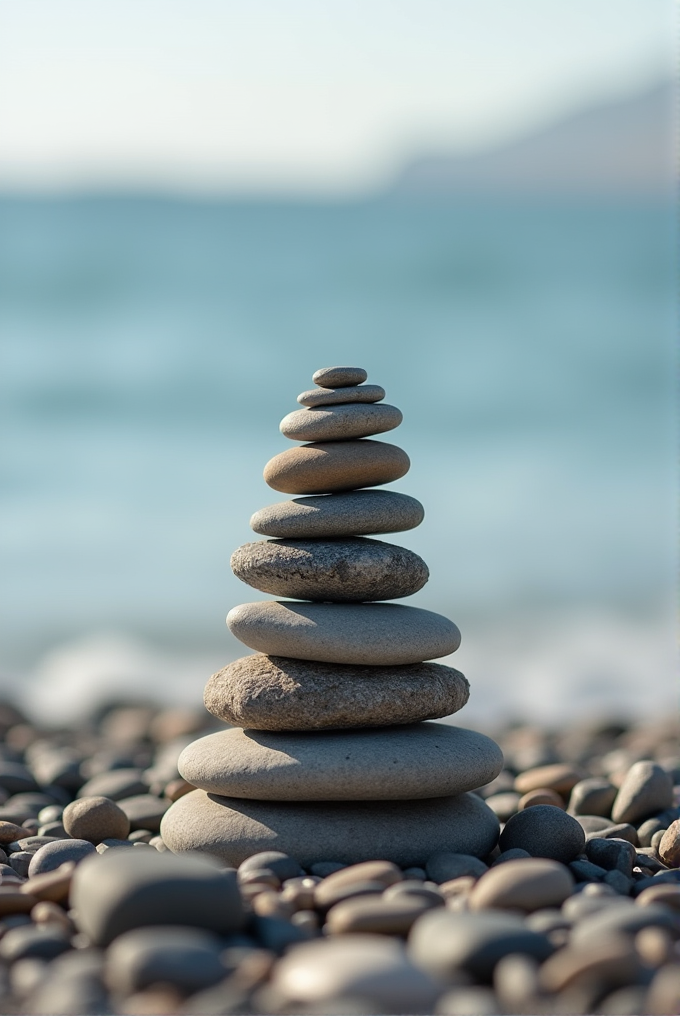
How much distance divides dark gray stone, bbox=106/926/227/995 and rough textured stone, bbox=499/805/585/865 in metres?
2.14

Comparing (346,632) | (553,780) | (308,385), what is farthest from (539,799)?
(308,385)

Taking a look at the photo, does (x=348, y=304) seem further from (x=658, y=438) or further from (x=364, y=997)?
(x=364, y=997)

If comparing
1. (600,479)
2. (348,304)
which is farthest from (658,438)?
(348,304)

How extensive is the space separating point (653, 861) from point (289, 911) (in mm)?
1972

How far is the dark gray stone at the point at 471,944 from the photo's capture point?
3.14 m

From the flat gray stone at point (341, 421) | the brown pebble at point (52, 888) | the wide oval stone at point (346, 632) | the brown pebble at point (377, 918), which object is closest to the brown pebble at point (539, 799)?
the wide oval stone at point (346, 632)

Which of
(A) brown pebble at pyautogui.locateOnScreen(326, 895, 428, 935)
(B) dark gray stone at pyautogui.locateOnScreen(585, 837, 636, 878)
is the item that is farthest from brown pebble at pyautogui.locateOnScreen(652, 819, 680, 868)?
(A) brown pebble at pyautogui.locateOnScreen(326, 895, 428, 935)

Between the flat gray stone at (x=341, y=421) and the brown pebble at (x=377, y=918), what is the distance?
2170mm

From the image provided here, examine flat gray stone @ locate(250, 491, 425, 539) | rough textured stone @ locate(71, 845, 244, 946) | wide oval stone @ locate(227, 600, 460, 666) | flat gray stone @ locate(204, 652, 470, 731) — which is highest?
flat gray stone @ locate(250, 491, 425, 539)

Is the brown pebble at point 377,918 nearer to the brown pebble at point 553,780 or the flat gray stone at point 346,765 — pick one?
the flat gray stone at point 346,765

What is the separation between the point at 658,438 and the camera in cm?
2238

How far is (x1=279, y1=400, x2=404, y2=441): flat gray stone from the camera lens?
5.09 metres

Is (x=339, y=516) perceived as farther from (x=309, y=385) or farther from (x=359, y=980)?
(x=309, y=385)

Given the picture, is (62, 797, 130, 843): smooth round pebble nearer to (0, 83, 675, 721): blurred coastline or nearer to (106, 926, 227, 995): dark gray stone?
(106, 926, 227, 995): dark gray stone
